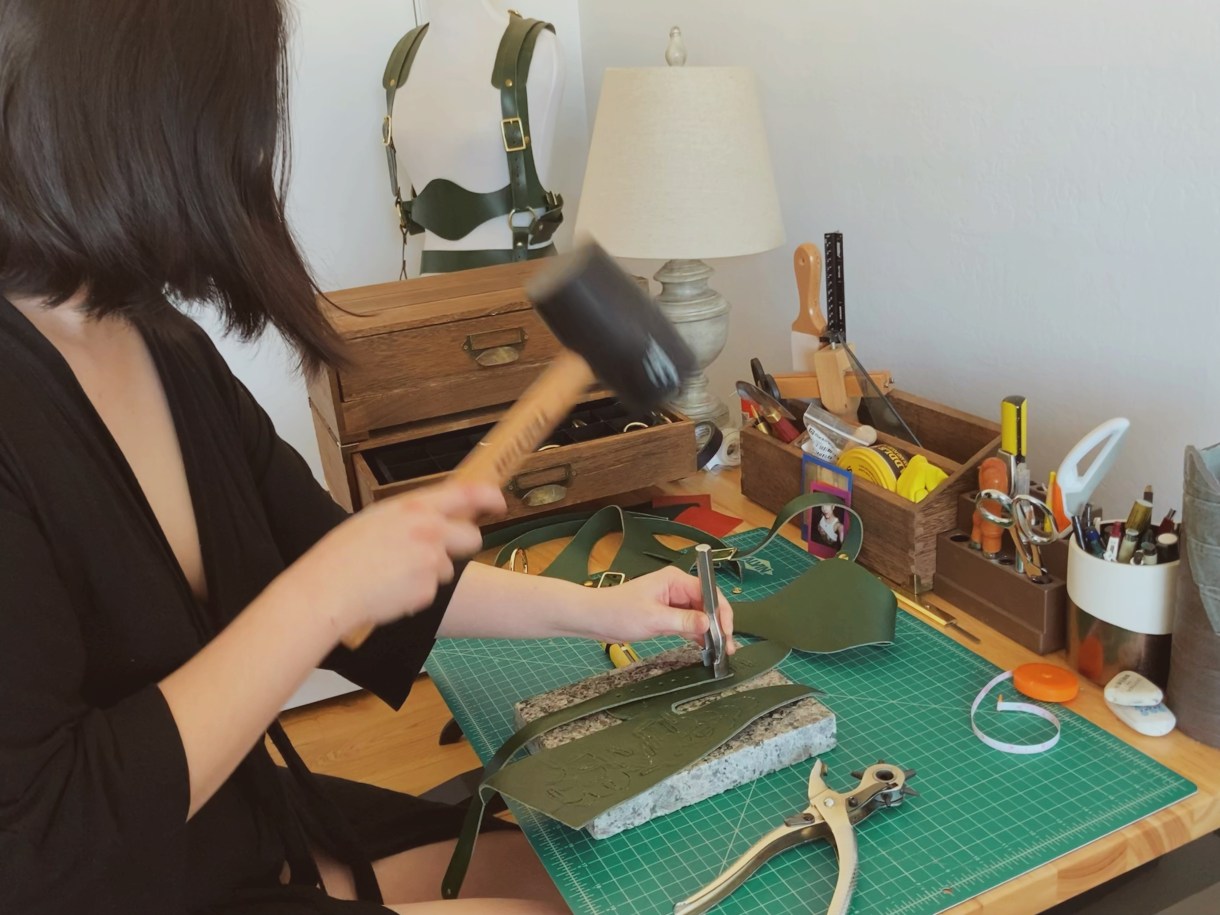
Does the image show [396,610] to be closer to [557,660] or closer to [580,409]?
[557,660]

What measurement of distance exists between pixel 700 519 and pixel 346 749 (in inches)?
35.2

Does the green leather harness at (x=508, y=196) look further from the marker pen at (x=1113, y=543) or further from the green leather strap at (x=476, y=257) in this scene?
the marker pen at (x=1113, y=543)

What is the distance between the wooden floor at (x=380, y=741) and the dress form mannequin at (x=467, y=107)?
864 mm

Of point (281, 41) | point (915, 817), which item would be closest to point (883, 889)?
point (915, 817)

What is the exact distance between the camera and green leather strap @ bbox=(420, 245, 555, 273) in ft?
6.24

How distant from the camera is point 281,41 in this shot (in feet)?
2.31

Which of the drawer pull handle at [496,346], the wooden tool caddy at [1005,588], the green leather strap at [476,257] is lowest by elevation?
the wooden tool caddy at [1005,588]

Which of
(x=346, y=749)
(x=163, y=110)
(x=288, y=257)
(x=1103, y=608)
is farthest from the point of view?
(x=346, y=749)

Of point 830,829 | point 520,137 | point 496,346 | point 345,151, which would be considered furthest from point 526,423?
point 345,151

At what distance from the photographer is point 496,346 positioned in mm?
1343

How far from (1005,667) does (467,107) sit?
141 cm

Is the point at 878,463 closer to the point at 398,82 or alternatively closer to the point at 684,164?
the point at 684,164

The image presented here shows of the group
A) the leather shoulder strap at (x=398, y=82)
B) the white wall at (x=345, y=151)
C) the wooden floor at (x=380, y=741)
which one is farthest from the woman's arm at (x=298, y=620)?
the white wall at (x=345, y=151)

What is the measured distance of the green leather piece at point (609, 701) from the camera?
819mm
